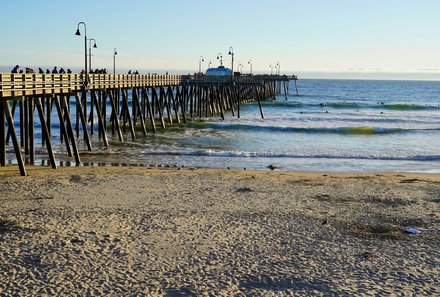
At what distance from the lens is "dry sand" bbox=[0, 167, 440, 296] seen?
30.0ft

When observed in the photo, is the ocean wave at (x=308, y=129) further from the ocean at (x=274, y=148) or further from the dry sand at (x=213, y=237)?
the dry sand at (x=213, y=237)

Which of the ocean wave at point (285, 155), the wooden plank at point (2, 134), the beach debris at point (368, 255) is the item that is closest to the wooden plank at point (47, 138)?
the wooden plank at point (2, 134)

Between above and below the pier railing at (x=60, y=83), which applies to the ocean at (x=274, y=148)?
below

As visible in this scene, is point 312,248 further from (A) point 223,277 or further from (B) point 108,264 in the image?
(B) point 108,264

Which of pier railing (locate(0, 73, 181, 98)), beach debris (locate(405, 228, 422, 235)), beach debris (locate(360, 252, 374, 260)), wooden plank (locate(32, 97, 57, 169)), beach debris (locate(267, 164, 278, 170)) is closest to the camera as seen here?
beach debris (locate(360, 252, 374, 260))

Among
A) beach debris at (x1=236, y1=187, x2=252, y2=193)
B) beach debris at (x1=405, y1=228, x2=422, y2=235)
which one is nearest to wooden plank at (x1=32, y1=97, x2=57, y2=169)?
beach debris at (x1=236, y1=187, x2=252, y2=193)

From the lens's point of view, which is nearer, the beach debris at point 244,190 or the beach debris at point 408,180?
the beach debris at point 244,190

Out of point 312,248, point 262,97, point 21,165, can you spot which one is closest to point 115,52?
point 21,165

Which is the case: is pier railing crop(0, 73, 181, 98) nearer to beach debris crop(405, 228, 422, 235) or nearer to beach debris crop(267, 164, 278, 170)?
beach debris crop(267, 164, 278, 170)

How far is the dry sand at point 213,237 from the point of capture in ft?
30.0

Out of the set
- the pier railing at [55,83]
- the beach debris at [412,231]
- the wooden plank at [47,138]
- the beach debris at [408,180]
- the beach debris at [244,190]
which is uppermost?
the pier railing at [55,83]

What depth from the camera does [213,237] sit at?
11.5 metres

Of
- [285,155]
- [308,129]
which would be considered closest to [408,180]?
[285,155]

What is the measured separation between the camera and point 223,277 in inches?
370
